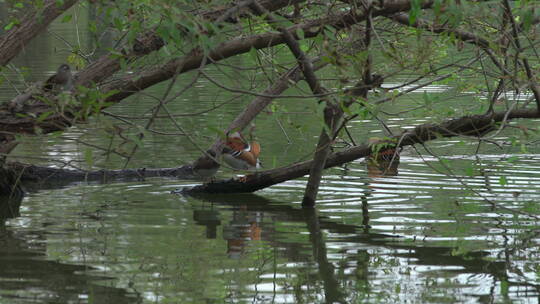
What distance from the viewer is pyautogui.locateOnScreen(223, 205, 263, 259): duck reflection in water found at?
803 cm

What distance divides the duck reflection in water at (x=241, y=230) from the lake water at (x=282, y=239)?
0.07 feet

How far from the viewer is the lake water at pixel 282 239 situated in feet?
21.4

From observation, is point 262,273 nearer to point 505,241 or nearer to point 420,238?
point 420,238

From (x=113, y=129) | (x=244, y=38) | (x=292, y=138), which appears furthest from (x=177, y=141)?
(x=113, y=129)

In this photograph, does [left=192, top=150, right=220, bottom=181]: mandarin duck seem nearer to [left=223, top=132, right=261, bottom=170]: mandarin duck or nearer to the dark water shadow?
[left=223, top=132, right=261, bottom=170]: mandarin duck

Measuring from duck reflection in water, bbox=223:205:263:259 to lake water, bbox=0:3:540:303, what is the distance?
0.02 metres

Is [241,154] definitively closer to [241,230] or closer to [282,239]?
[241,230]

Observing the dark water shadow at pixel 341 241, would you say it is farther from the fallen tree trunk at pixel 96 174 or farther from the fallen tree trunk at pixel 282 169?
the fallen tree trunk at pixel 96 174

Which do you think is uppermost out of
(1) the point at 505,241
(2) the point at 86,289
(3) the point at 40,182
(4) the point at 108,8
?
(4) the point at 108,8

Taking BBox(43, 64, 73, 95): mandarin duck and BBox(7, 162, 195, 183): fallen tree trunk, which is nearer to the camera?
BBox(43, 64, 73, 95): mandarin duck

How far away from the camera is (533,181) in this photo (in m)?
11.3

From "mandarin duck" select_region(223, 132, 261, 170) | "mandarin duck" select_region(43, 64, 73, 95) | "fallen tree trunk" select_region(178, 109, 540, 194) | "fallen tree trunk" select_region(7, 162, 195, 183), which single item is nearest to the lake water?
"fallen tree trunk" select_region(178, 109, 540, 194)

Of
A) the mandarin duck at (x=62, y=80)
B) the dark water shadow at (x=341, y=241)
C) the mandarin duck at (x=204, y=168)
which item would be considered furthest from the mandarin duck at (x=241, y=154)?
the mandarin duck at (x=62, y=80)

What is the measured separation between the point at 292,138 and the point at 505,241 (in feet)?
25.1
